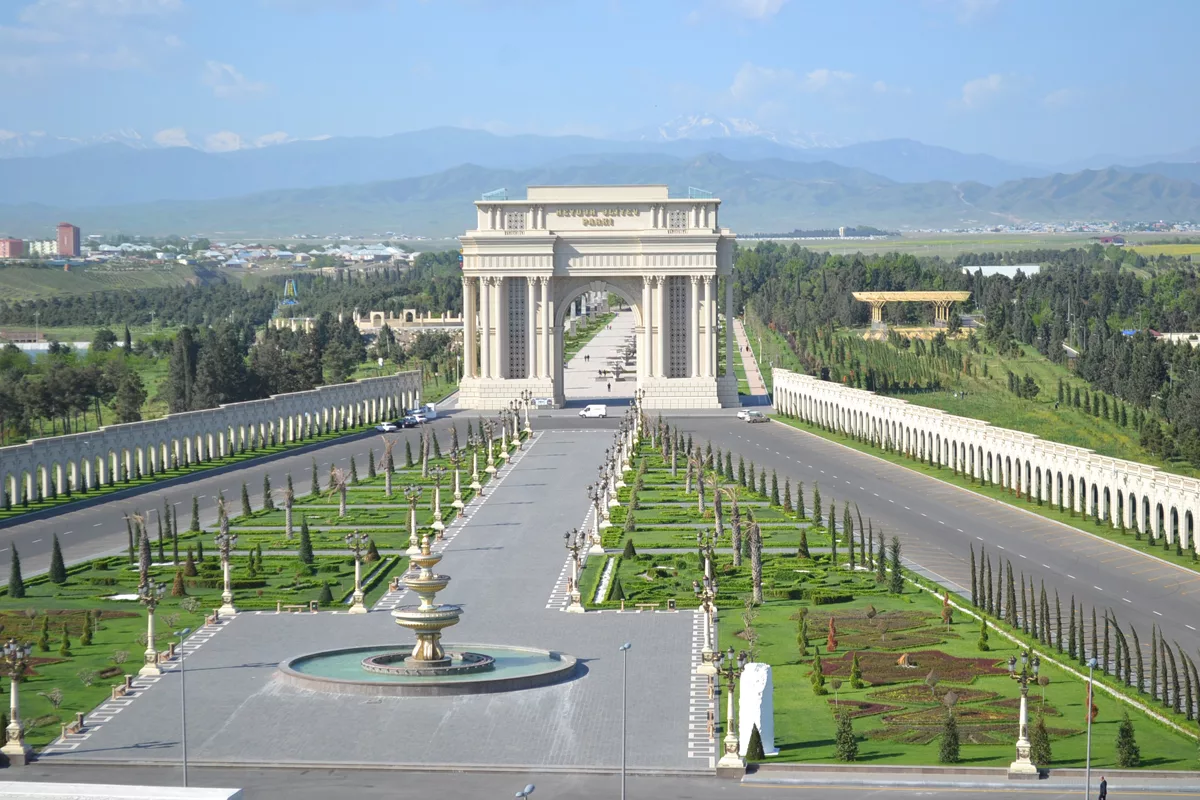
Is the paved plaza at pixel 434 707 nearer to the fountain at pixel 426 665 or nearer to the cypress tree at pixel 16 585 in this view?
the fountain at pixel 426 665

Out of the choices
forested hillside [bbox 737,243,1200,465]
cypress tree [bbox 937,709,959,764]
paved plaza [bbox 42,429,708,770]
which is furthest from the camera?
forested hillside [bbox 737,243,1200,465]

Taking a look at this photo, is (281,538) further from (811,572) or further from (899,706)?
(899,706)

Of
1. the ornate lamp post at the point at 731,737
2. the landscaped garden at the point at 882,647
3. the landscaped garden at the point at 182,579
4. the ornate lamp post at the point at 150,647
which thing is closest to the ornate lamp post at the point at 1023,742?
the landscaped garden at the point at 882,647

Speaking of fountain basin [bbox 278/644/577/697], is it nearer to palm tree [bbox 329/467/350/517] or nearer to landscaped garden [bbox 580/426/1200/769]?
landscaped garden [bbox 580/426/1200/769]

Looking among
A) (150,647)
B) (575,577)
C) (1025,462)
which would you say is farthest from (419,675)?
(1025,462)

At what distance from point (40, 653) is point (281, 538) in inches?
797

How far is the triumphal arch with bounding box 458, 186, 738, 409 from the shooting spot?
420ft

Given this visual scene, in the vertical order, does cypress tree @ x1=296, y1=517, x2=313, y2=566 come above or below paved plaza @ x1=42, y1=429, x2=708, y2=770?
above

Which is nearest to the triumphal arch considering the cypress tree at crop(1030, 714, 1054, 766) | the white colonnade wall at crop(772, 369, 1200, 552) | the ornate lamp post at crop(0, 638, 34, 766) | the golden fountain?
the white colonnade wall at crop(772, 369, 1200, 552)

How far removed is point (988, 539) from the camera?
232ft

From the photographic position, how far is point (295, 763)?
4166 cm

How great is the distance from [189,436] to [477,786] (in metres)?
60.1

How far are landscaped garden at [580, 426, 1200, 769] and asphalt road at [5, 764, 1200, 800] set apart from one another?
1914 millimetres

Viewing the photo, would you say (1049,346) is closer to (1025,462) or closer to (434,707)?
(1025,462)
